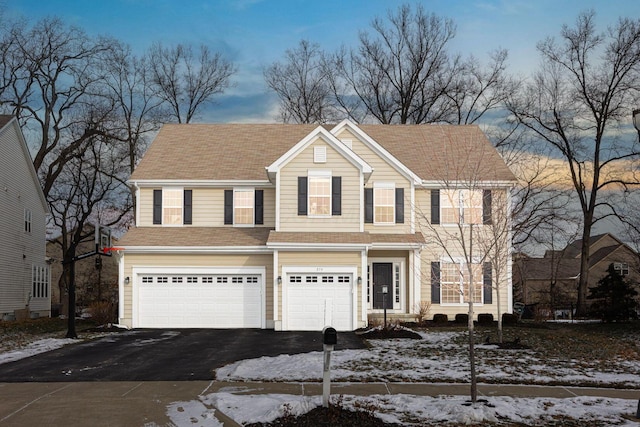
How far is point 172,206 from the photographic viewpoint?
2966 cm

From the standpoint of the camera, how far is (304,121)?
4744 centimetres

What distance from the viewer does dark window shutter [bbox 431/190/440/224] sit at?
29844 millimetres

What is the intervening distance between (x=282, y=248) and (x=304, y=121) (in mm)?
22797

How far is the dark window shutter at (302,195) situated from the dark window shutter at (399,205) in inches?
173

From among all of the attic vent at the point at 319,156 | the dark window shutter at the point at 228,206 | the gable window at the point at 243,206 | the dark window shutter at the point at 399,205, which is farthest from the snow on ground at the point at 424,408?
the dark window shutter at the point at 228,206

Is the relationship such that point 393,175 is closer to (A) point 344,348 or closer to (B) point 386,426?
(A) point 344,348

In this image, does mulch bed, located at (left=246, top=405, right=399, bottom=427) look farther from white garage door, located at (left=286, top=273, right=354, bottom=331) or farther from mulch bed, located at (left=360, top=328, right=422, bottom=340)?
white garage door, located at (left=286, top=273, right=354, bottom=331)

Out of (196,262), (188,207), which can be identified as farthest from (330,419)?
(188,207)

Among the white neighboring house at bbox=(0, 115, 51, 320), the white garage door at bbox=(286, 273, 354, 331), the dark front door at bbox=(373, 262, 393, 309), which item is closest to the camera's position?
the white garage door at bbox=(286, 273, 354, 331)

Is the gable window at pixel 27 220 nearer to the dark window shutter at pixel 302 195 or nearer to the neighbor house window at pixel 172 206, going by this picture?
the neighbor house window at pixel 172 206

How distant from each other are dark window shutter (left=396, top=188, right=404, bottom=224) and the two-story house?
0.13ft

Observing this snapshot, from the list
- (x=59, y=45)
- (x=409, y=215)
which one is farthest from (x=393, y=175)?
(x=59, y=45)

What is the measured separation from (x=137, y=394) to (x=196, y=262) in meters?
15.1

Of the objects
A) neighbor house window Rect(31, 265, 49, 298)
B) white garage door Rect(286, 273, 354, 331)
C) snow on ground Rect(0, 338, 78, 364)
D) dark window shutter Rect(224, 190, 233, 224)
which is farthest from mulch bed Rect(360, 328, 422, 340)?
neighbor house window Rect(31, 265, 49, 298)
